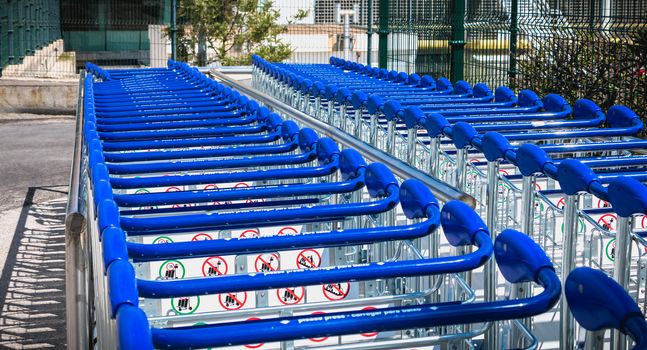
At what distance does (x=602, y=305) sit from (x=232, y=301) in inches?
64.6

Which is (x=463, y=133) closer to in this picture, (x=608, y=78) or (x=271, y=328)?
(x=271, y=328)

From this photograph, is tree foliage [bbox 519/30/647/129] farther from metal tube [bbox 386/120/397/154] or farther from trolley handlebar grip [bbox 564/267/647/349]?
trolley handlebar grip [bbox 564/267/647/349]

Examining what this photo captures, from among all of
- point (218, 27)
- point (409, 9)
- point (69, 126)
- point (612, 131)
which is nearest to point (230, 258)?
point (612, 131)

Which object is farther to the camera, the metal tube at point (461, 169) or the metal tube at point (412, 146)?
the metal tube at point (412, 146)

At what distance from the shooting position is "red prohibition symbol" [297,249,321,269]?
3410mm

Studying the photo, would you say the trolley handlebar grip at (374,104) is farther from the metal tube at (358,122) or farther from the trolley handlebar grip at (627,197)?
the trolley handlebar grip at (627,197)

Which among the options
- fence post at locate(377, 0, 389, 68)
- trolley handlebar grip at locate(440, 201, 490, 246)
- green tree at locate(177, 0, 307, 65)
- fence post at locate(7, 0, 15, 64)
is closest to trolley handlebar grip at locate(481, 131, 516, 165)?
trolley handlebar grip at locate(440, 201, 490, 246)

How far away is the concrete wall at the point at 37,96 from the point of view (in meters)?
16.7

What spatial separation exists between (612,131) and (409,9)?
8.39 m

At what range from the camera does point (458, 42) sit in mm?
10844

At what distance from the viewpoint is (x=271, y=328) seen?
6.40 feet

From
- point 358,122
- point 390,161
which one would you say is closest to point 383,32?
point 358,122

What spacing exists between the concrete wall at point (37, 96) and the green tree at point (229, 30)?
3.59 m

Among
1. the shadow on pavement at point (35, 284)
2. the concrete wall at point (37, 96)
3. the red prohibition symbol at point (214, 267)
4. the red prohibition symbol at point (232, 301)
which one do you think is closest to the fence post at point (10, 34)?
the concrete wall at point (37, 96)
